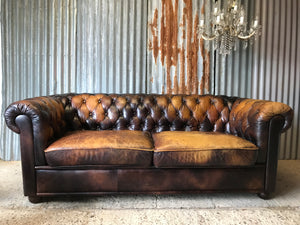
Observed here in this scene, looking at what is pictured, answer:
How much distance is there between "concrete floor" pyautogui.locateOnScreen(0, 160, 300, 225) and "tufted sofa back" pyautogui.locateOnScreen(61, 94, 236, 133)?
727 mm

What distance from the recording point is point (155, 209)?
1.76 metres

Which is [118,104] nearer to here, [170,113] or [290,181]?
[170,113]

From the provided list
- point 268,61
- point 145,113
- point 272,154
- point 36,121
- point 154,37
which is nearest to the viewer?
point 36,121

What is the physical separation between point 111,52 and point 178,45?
829 mm

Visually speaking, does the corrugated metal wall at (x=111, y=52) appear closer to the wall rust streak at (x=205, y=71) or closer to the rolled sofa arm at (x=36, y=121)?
the wall rust streak at (x=205, y=71)

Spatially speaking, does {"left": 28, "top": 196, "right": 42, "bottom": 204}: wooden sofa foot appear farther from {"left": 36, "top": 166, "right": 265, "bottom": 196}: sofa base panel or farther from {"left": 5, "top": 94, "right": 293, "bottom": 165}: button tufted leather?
{"left": 5, "top": 94, "right": 293, "bottom": 165}: button tufted leather

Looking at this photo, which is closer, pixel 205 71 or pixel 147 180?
pixel 147 180

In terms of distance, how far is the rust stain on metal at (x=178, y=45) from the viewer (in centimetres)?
Answer: 292

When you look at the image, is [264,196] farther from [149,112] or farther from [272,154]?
[149,112]

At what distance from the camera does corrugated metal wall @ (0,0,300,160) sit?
2893 mm

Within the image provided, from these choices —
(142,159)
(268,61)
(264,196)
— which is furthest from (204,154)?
(268,61)

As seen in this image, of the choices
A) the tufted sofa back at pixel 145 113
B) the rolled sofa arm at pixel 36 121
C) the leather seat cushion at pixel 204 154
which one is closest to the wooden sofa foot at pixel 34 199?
the rolled sofa arm at pixel 36 121

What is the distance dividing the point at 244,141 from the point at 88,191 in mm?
1280

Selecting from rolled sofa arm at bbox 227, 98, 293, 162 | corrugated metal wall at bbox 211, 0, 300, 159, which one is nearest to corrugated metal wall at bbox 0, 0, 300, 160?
corrugated metal wall at bbox 211, 0, 300, 159
